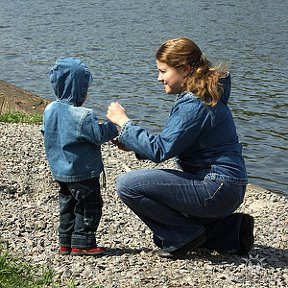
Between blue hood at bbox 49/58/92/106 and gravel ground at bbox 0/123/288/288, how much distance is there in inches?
46.7

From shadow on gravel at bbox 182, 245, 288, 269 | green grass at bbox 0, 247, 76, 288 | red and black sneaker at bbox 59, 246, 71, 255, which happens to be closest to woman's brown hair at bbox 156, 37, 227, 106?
shadow on gravel at bbox 182, 245, 288, 269

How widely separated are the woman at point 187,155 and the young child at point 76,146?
188 millimetres

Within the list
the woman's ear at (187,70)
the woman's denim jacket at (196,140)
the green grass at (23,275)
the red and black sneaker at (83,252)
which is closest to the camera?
the green grass at (23,275)

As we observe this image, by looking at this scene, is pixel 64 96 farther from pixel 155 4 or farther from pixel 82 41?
pixel 155 4

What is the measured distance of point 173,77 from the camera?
550cm

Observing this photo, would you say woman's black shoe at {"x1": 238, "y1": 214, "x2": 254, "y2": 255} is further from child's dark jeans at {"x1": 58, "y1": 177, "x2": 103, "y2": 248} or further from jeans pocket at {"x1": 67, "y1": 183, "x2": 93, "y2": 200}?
jeans pocket at {"x1": 67, "y1": 183, "x2": 93, "y2": 200}

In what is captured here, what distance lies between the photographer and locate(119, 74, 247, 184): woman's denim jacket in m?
5.25

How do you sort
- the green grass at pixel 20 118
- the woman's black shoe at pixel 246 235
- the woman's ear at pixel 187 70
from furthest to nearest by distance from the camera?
the green grass at pixel 20 118 → the woman's black shoe at pixel 246 235 → the woman's ear at pixel 187 70

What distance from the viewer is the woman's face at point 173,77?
5.49 m

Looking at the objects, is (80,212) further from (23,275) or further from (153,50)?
(153,50)

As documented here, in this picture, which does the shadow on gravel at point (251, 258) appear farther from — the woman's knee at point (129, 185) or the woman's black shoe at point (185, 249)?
the woman's knee at point (129, 185)

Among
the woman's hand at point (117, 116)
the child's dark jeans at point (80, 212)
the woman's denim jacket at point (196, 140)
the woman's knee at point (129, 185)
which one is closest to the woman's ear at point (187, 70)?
the woman's denim jacket at point (196, 140)

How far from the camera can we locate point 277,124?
12.4m

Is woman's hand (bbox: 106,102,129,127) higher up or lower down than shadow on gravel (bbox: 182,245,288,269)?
higher up
